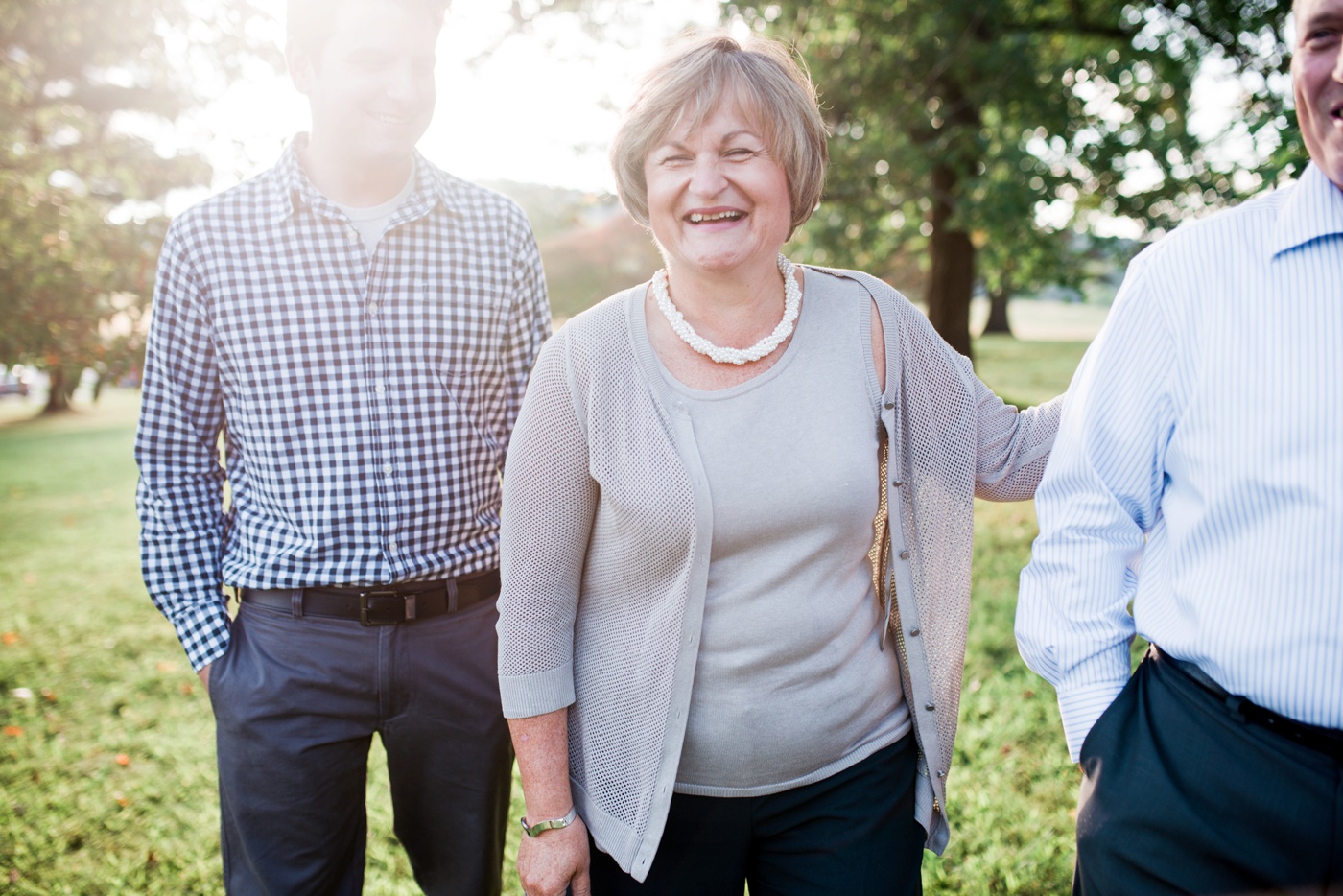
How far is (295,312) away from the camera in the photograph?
236 cm

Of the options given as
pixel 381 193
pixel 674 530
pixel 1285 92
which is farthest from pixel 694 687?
pixel 1285 92

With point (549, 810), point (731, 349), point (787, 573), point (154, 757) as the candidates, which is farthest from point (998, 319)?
point (549, 810)

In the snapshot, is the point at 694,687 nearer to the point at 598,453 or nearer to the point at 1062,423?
the point at 598,453

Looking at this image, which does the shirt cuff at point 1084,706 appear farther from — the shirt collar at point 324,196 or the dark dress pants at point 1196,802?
the shirt collar at point 324,196

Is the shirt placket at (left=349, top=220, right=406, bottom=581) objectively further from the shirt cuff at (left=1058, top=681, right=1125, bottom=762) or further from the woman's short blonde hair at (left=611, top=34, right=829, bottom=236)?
the shirt cuff at (left=1058, top=681, right=1125, bottom=762)

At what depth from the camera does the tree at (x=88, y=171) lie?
5.13 meters

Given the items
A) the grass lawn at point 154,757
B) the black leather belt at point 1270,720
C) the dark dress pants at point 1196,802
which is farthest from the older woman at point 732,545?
the grass lawn at point 154,757

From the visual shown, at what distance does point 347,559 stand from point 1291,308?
6.84 ft

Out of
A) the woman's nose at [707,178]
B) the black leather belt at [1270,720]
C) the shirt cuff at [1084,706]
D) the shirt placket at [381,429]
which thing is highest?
the woman's nose at [707,178]

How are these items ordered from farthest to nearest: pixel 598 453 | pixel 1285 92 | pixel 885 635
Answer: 1. pixel 1285 92
2. pixel 885 635
3. pixel 598 453

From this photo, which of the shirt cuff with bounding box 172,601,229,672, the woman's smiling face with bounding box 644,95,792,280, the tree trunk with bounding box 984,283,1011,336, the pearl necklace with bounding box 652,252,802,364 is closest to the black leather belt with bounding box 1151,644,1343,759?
the pearl necklace with bounding box 652,252,802,364

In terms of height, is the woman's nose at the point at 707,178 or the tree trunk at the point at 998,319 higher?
the woman's nose at the point at 707,178

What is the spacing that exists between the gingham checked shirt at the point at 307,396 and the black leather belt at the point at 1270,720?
1.74 metres

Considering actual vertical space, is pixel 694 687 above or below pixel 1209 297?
below
